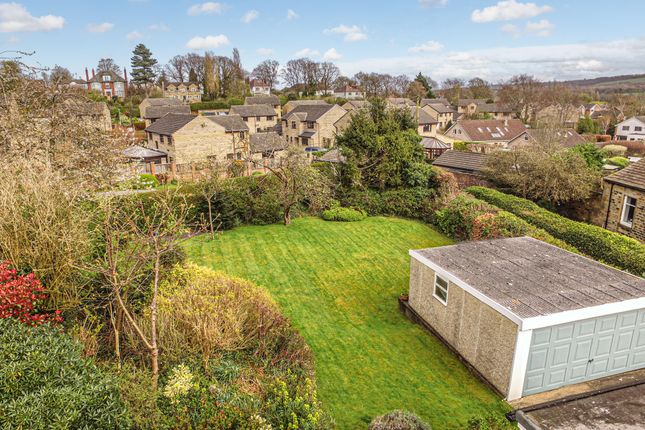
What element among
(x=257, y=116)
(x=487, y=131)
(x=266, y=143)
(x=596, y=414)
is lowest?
(x=596, y=414)

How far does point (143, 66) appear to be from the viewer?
303ft

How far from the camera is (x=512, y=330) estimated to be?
30.0 feet

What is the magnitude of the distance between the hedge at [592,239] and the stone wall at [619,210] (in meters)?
4.05

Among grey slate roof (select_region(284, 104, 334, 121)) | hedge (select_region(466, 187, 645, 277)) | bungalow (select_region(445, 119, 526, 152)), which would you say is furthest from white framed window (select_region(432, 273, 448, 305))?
bungalow (select_region(445, 119, 526, 152))

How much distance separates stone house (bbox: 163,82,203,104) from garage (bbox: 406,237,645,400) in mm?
91999

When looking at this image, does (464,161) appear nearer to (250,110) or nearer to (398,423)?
(398,423)

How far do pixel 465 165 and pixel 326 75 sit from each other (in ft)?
293

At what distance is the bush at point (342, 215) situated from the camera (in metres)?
24.4

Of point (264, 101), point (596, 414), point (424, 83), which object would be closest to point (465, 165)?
point (596, 414)

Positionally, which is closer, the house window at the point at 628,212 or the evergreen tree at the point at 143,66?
the house window at the point at 628,212

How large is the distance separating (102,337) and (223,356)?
9.00ft

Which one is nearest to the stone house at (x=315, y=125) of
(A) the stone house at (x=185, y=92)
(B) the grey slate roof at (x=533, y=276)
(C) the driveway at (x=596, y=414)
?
(B) the grey slate roof at (x=533, y=276)

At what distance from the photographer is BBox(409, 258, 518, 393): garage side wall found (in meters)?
9.45

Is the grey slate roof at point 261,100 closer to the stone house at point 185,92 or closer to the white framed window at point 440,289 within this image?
the stone house at point 185,92
